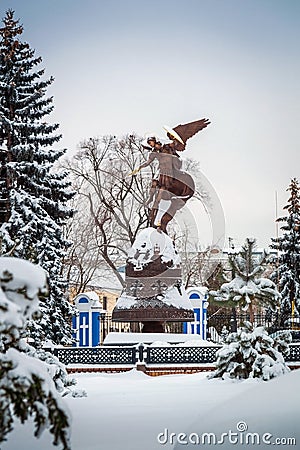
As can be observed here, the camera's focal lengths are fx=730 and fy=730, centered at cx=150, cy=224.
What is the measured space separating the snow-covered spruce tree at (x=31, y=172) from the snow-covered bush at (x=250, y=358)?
9.19m

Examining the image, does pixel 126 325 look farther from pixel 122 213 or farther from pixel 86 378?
pixel 86 378

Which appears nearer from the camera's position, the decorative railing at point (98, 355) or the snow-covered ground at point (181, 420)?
the snow-covered ground at point (181, 420)

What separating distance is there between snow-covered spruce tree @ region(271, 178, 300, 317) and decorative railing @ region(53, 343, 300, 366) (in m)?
15.4

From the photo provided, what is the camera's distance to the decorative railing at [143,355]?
13523 millimetres

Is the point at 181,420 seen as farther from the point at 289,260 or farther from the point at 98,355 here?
the point at 289,260

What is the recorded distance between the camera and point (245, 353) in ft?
35.9

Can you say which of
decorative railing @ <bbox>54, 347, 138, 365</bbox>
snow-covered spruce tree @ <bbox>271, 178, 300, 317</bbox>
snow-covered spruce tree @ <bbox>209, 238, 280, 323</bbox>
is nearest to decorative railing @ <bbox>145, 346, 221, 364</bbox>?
decorative railing @ <bbox>54, 347, 138, 365</bbox>

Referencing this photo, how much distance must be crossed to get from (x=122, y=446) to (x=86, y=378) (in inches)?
243

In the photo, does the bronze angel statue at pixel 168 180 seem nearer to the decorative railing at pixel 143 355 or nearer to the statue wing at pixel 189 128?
the statue wing at pixel 189 128

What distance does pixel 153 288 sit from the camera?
54.9 ft

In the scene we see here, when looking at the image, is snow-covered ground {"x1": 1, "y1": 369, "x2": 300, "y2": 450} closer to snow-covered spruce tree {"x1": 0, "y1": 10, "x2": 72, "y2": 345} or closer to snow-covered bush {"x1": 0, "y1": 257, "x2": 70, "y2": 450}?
snow-covered bush {"x1": 0, "y1": 257, "x2": 70, "y2": 450}

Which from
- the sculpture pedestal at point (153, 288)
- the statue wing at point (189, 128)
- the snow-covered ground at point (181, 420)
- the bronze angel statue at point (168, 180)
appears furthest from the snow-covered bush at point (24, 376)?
the statue wing at point (189, 128)

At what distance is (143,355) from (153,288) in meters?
3.34

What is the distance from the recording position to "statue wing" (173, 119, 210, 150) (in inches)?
708
